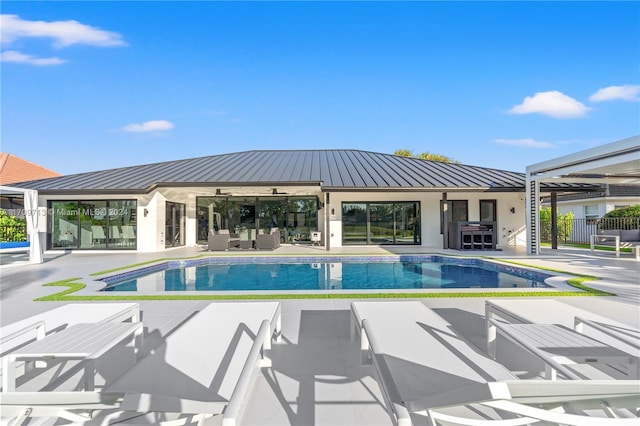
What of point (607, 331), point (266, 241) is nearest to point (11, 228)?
point (266, 241)

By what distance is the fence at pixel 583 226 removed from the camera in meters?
18.0

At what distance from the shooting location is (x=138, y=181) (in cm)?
1456

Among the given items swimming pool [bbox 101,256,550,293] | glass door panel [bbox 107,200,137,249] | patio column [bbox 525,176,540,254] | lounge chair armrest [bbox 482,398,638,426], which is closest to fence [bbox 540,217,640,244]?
patio column [bbox 525,176,540,254]

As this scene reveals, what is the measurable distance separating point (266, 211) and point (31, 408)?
16212 mm

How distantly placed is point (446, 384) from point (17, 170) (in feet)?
120

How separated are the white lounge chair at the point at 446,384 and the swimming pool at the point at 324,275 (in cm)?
398

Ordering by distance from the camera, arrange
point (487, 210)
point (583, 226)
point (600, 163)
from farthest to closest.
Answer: point (583, 226) < point (487, 210) < point (600, 163)

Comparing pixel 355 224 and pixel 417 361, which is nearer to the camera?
pixel 417 361

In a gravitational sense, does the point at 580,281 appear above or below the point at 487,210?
below

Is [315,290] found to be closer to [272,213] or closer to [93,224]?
[272,213]

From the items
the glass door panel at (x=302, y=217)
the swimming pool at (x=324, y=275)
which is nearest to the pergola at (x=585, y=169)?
the swimming pool at (x=324, y=275)

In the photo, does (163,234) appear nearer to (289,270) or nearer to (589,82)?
(289,270)

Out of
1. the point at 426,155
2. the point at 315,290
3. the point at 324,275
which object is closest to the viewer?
the point at 315,290

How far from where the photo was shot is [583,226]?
18734mm
